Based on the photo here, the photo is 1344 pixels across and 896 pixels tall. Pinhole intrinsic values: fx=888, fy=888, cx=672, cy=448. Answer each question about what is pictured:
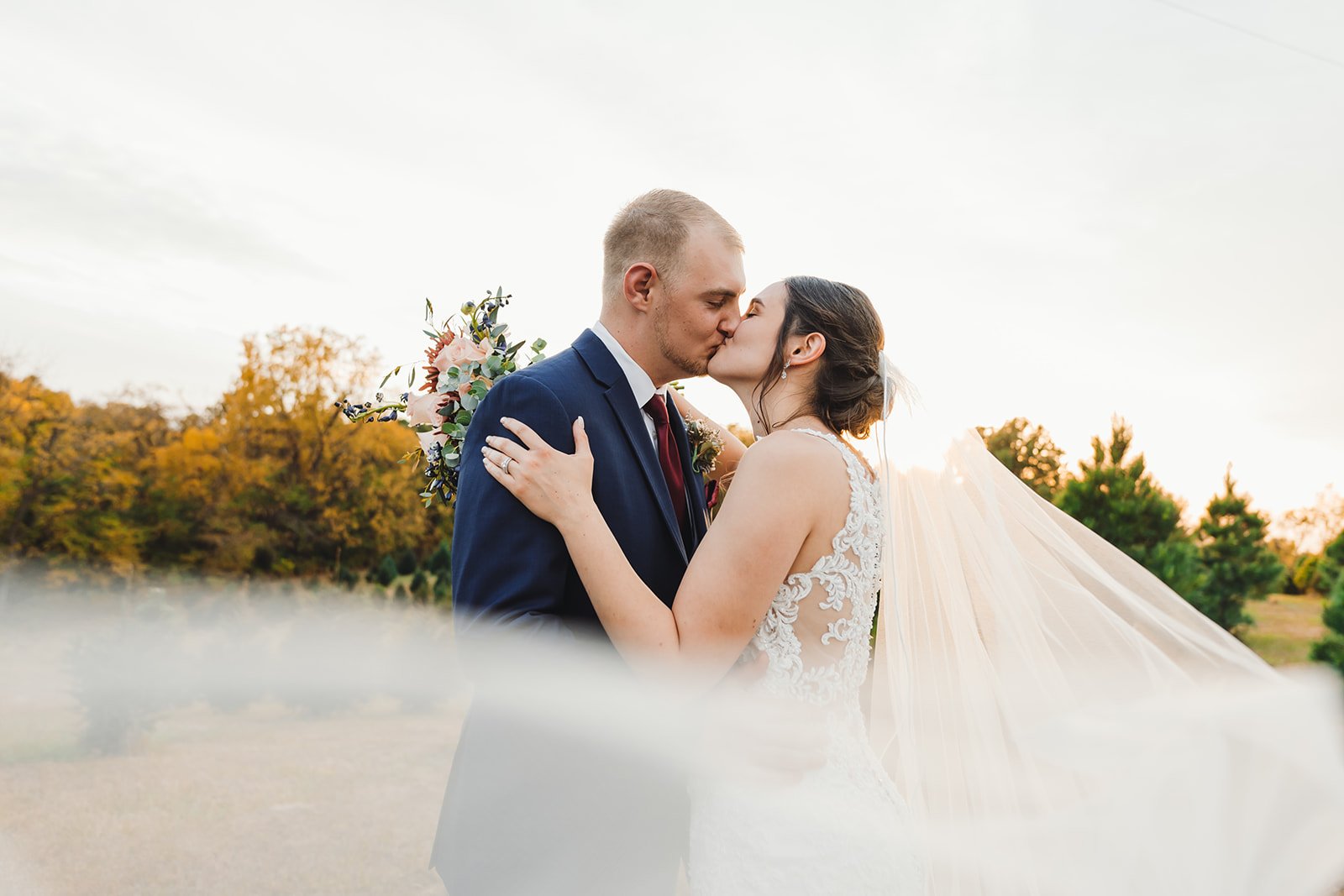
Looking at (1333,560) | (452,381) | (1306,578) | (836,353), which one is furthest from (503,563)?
(1306,578)

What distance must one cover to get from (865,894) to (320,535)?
14358 millimetres

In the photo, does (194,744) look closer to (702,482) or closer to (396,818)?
(396,818)

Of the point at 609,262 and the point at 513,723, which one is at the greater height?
the point at 609,262

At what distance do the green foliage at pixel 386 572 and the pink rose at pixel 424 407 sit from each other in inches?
511

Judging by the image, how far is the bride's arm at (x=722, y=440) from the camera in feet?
11.7

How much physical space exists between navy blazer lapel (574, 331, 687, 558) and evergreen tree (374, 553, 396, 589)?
1345cm

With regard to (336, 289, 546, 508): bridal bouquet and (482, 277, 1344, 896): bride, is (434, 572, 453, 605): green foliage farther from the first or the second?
(482, 277, 1344, 896): bride

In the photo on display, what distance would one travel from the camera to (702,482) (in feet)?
10.8

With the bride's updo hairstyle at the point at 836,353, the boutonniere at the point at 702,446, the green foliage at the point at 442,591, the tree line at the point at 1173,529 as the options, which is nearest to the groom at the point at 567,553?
the bride's updo hairstyle at the point at 836,353

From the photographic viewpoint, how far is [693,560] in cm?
236

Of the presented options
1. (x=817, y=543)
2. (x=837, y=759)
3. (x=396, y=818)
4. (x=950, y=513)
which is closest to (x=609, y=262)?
(x=817, y=543)

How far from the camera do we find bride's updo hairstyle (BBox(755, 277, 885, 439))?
2.76 meters

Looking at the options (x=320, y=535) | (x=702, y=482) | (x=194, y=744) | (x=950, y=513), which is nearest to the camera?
(x=950, y=513)

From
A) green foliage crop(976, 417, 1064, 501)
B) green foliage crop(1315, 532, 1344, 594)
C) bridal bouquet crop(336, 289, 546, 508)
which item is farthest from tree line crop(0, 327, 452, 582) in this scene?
green foliage crop(1315, 532, 1344, 594)
